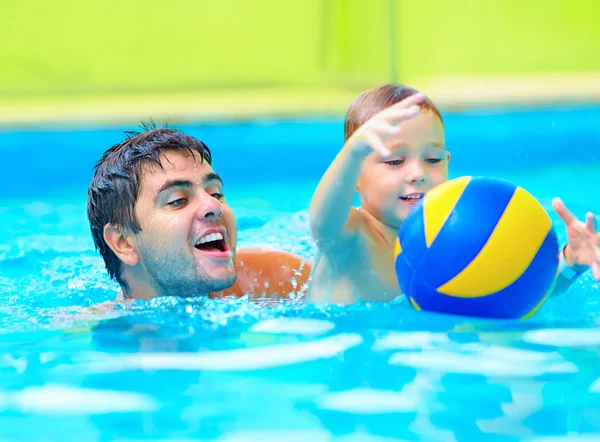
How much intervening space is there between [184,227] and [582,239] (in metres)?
1.22

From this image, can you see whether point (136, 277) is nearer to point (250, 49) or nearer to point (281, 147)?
point (281, 147)

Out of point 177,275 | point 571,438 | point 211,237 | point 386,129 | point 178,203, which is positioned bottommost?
point 571,438

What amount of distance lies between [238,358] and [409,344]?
0.47 meters

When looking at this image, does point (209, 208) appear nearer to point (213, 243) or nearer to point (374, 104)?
point (213, 243)

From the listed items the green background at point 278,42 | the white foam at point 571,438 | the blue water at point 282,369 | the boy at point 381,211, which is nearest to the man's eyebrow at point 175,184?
the blue water at point 282,369

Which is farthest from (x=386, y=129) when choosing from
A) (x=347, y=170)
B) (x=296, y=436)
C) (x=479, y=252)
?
(x=296, y=436)

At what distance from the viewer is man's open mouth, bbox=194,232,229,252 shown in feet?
9.81

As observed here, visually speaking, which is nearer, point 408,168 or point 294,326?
point 294,326

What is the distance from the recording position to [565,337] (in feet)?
8.61

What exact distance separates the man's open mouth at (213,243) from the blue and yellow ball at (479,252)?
694 millimetres

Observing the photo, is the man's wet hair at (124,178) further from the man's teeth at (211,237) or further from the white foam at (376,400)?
the white foam at (376,400)

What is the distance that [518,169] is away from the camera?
642 centimetres

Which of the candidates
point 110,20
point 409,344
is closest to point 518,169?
point 110,20

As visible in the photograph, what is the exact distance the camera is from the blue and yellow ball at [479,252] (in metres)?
2.46
